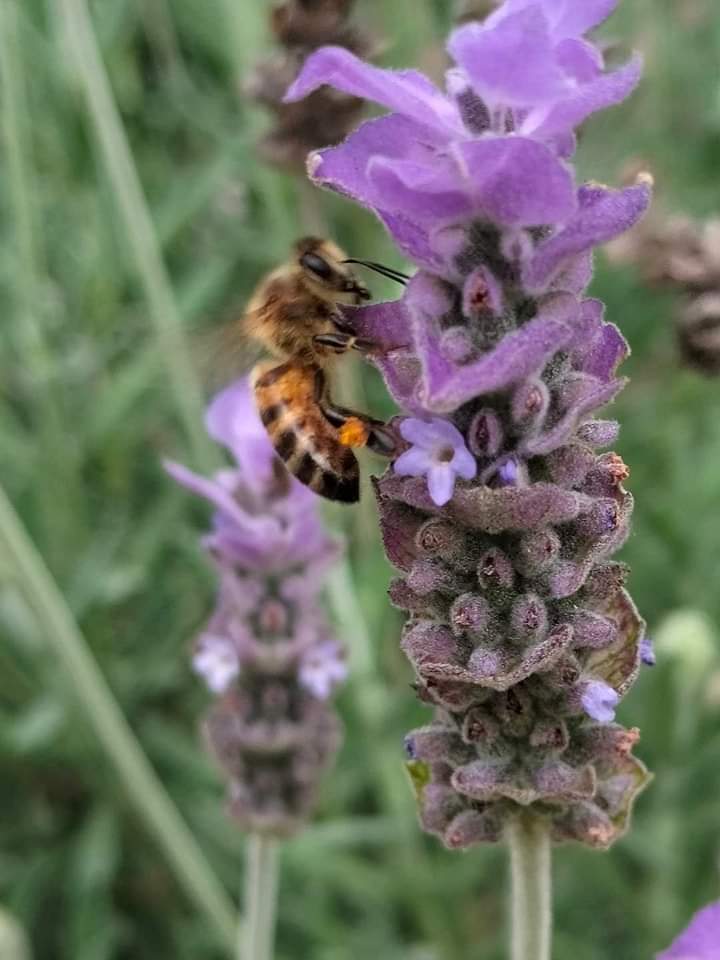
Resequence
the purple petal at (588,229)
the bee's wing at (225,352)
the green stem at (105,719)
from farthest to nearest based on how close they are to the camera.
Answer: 1. the green stem at (105,719)
2. the bee's wing at (225,352)
3. the purple petal at (588,229)

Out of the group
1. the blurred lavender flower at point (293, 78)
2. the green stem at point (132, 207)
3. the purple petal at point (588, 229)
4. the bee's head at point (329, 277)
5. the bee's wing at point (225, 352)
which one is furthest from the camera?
the green stem at point (132, 207)

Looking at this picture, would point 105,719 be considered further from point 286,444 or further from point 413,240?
point 413,240

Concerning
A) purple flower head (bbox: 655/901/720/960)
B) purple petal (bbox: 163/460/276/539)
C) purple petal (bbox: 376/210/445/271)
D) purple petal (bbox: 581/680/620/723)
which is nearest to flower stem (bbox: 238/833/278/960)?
purple petal (bbox: 163/460/276/539)

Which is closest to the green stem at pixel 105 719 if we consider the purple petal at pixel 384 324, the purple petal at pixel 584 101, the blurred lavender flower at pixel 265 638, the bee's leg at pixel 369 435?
the blurred lavender flower at pixel 265 638

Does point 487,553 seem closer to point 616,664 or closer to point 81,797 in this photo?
point 616,664

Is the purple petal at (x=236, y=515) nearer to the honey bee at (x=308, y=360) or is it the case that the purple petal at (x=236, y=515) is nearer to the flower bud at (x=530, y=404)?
the honey bee at (x=308, y=360)

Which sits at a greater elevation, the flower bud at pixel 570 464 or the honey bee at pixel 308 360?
the honey bee at pixel 308 360

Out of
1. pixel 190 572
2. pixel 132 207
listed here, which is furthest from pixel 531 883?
pixel 190 572
